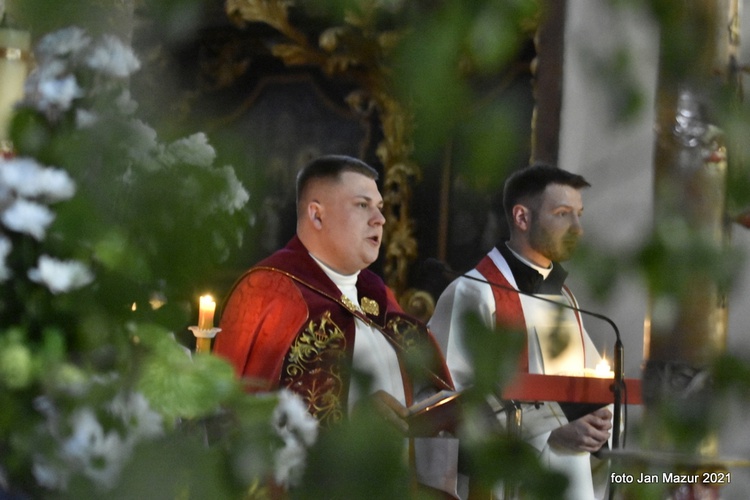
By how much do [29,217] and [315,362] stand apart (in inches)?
97.8

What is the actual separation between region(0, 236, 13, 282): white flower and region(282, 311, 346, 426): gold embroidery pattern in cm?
209

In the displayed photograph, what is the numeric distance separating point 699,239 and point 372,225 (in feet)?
10.2

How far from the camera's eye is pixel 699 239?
624 mm

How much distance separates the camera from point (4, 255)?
3.76 ft

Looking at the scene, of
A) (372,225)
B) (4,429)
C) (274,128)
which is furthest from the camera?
(274,128)

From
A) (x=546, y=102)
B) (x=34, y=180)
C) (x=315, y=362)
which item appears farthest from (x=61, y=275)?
(x=546, y=102)

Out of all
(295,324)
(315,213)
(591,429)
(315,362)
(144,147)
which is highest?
(144,147)

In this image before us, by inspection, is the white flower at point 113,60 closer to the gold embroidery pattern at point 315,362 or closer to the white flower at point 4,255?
the white flower at point 4,255

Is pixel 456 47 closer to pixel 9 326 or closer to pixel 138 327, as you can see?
pixel 138 327

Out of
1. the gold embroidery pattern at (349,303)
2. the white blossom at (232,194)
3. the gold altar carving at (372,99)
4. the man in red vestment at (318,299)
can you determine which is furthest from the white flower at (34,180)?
the gold altar carving at (372,99)

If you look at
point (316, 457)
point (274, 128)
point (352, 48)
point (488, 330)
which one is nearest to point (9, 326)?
point (316, 457)

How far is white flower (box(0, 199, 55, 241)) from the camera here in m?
1.01

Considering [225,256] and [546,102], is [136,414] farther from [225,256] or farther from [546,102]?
[546,102]

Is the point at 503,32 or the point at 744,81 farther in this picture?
the point at 744,81
